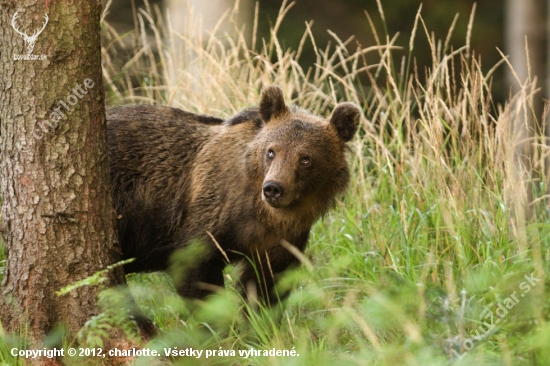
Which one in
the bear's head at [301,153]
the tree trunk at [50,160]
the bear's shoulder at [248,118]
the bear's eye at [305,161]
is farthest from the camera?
the bear's shoulder at [248,118]

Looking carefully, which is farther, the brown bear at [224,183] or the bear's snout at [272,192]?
the brown bear at [224,183]

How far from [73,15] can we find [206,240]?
1703 mm

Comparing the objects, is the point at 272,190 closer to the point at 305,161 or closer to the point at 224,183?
the point at 305,161

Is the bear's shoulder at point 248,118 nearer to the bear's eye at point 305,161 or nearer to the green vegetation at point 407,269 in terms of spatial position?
the bear's eye at point 305,161

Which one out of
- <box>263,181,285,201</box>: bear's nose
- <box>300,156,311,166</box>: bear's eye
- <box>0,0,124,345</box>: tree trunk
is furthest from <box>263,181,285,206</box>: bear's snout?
<box>0,0,124,345</box>: tree trunk

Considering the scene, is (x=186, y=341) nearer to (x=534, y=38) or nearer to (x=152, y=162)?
(x=152, y=162)

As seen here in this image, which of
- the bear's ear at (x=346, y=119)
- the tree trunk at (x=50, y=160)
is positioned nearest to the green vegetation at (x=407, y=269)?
the tree trunk at (x=50, y=160)

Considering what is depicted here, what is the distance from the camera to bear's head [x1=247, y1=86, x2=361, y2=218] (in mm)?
4746

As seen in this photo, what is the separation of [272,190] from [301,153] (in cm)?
43

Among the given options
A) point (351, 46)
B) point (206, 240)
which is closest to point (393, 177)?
point (206, 240)

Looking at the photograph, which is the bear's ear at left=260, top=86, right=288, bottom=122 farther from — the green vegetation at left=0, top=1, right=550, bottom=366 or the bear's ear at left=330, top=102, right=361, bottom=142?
the green vegetation at left=0, top=1, right=550, bottom=366

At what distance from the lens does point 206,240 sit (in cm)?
490

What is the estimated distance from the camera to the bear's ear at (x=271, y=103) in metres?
5.08

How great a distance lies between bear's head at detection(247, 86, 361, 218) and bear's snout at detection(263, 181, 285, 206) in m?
0.03
